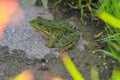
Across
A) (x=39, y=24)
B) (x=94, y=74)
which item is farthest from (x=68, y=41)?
(x=94, y=74)

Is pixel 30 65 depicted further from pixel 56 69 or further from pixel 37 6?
pixel 37 6

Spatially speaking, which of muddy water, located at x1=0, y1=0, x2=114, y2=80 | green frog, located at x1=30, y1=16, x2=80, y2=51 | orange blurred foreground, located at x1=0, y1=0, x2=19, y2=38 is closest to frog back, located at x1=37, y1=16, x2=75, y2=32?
green frog, located at x1=30, y1=16, x2=80, y2=51

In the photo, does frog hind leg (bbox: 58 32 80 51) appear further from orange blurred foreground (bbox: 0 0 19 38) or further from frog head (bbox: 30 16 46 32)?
orange blurred foreground (bbox: 0 0 19 38)

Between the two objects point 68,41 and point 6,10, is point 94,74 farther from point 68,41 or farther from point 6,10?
point 6,10

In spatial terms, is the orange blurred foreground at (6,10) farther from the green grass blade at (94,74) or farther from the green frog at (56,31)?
the green grass blade at (94,74)

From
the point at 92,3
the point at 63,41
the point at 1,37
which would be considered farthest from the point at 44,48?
the point at 92,3

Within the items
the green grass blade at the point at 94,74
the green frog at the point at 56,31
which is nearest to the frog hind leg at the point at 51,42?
the green frog at the point at 56,31
